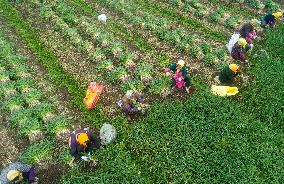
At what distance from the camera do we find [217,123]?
15.3 m

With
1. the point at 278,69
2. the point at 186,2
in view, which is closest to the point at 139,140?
the point at 278,69

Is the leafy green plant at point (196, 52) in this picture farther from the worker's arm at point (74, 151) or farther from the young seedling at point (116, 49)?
the worker's arm at point (74, 151)

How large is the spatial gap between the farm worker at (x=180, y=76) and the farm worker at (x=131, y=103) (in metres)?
1.93

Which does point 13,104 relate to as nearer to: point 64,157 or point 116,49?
point 64,157

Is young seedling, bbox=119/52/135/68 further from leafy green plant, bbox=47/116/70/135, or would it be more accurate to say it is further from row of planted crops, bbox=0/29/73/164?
leafy green plant, bbox=47/116/70/135

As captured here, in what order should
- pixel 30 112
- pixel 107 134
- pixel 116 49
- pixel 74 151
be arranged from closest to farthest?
pixel 74 151 < pixel 107 134 < pixel 30 112 < pixel 116 49

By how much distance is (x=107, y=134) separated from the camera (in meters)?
15.2


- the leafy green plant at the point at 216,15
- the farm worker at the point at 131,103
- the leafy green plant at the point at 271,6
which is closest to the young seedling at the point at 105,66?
the farm worker at the point at 131,103

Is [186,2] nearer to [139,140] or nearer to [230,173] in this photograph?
[139,140]

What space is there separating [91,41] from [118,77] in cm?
385

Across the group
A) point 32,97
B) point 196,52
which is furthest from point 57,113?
point 196,52

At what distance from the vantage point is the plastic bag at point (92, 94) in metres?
16.9

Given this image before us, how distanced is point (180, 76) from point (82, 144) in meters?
5.53

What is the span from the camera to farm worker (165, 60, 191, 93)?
55.2 ft
